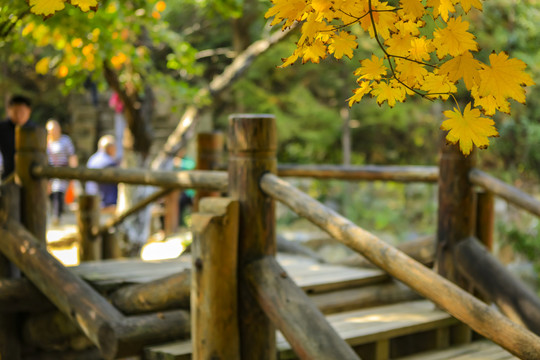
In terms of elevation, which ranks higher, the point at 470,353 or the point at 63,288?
the point at 63,288

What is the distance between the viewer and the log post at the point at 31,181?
4152 millimetres

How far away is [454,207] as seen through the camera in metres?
3.64

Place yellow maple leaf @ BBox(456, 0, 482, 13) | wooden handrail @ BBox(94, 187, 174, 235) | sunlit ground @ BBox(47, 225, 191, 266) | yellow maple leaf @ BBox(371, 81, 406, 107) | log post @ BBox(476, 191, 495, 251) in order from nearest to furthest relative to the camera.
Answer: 1. yellow maple leaf @ BBox(456, 0, 482, 13)
2. yellow maple leaf @ BBox(371, 81, 406, 107)
3. log post @ BBox(476, 191, 495, 251)
4. wooden handrail @ BBox(94, 187, 174, 235)
5. sunlit ground @ BBox(47, 225, 191, 266)

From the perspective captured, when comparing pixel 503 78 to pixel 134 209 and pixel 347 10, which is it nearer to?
pixel 347 10

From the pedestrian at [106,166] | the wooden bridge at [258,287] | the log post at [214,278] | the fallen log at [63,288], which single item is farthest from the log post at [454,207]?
the pedestrian at [106,166]

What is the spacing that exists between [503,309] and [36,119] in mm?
14578

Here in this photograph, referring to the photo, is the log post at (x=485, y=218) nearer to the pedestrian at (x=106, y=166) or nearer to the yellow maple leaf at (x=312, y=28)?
the yellow maple leaf at (x=312, y=28)

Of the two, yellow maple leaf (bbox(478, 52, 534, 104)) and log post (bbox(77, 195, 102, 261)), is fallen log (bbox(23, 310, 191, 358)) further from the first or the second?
yellow maple leaf (bbox(478, 52, 534, 104))

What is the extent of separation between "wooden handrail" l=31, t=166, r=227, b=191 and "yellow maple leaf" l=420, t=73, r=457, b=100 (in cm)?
171

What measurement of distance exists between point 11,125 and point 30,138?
146 centimetres

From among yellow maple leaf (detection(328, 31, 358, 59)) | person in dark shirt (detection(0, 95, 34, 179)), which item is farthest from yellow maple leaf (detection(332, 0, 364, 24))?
person in dark shirt (detection(0, 95, 34, 179))

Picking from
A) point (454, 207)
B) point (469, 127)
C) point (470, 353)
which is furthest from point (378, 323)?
point (469, 127)

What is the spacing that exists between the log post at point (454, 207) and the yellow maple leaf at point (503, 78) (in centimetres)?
221

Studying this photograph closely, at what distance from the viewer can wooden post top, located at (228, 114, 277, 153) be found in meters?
2.95
